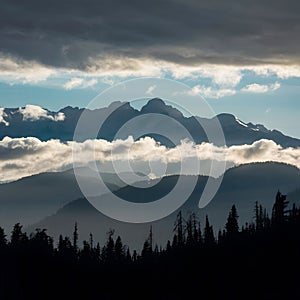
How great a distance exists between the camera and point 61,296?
146 metres

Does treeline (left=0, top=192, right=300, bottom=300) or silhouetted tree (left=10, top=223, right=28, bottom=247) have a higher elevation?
silhouetted tree (left=10, top=223, right=28, bottom=247)

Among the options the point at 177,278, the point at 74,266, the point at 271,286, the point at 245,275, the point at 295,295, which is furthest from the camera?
the point at 74,266

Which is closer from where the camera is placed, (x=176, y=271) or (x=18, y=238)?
(x=176, y=271)

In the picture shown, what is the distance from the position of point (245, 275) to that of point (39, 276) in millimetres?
43530

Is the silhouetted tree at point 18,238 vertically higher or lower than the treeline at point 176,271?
higher

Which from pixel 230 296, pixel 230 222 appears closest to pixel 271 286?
pixel 230 296

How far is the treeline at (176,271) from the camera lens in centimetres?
12562

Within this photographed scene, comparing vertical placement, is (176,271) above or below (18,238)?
below

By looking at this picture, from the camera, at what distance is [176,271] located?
474 ft

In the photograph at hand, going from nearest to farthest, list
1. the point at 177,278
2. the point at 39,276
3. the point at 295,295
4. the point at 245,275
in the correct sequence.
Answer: the point at 295,295 → the point at 245,275 → the point at 177,278 → the point at 39,276

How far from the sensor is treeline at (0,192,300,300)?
12562cm

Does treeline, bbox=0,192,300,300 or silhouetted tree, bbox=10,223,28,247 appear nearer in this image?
treeline, bbox=0,192,300,300

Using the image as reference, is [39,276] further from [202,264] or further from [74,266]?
[202,264]

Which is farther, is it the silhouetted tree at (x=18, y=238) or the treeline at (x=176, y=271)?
the silhouetted tree at (x=18, y=238)
